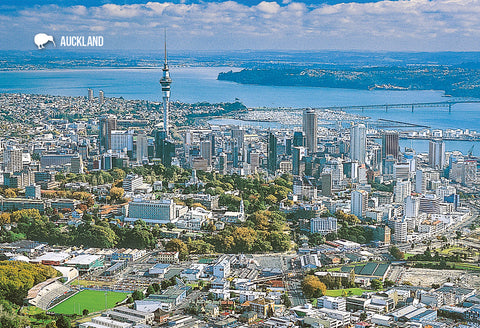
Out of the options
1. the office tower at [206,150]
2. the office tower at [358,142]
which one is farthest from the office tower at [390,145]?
the office tower at [206,150]

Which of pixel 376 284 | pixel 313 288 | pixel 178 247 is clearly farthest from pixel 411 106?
pixel 313 288

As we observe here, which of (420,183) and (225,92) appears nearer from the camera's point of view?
(420,183)

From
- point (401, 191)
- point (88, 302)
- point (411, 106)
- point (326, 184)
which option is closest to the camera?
point (88, 302)

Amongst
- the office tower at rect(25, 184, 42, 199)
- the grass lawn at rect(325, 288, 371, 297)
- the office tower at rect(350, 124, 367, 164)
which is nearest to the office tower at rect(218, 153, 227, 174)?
the office tower at rect(350, 124, 367, 164)

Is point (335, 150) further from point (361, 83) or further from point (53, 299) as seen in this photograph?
point (361, 83)

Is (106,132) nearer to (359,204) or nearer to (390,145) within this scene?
(390,145)

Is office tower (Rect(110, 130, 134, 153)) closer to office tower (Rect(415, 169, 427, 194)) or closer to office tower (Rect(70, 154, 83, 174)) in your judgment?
office tower (Rect(70, 154, 83, 174))

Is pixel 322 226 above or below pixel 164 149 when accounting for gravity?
below

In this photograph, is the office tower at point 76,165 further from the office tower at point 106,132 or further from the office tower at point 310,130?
the office tower at point 310,130

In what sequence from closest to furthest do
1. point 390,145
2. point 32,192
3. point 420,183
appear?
1. point 32,192
2. point 420,183
3. point 390,145
